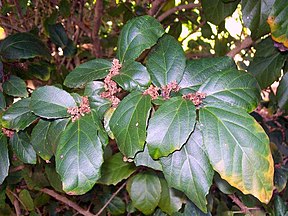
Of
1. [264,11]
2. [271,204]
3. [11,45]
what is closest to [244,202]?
[271,204]

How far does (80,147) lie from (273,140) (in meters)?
1.23

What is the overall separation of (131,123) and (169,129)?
2.3 inches

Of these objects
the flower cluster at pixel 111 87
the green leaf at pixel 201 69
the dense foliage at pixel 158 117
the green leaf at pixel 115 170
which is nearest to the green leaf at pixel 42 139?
the dense foliage at pixel 158 117

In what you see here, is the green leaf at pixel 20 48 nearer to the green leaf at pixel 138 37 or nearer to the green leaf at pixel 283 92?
the green leaf at pixel 138 37

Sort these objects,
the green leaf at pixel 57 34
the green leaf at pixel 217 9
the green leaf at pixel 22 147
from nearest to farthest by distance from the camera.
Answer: the green leaf at pixel 22 147 < the green leaf at pixel 217 9 < the green leaf at pixel 57 34

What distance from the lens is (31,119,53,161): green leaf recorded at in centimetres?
71

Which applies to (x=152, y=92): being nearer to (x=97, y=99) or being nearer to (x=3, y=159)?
(x=97, y=99)

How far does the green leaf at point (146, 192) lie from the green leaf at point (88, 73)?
17.5 inches

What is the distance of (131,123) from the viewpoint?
1.98ft

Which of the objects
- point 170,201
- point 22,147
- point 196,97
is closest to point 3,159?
point 22,147

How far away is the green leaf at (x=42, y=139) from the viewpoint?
0.71 meters

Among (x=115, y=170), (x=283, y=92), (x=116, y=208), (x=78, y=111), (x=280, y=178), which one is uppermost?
(x=78, y=111)

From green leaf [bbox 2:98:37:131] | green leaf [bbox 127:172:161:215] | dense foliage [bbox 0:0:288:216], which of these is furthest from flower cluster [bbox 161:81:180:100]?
green leaf [bbox 127:172:161:215]

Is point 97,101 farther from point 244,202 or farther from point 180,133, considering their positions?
point 244,202
